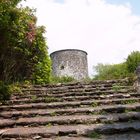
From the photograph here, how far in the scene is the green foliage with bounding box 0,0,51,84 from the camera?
37.4 feet

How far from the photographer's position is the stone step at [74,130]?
690 centimetres

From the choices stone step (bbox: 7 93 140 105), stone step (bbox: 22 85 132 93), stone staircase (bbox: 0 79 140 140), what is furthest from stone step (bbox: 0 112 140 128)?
stone step (bbox: 22 85 132 93)

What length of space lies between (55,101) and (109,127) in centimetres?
288

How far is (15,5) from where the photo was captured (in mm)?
11500

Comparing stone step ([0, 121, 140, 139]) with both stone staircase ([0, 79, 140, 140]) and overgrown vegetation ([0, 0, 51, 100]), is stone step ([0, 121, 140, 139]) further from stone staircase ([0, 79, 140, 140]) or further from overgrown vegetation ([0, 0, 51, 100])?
overgrown vegetation ([0, 0, 51, 100])

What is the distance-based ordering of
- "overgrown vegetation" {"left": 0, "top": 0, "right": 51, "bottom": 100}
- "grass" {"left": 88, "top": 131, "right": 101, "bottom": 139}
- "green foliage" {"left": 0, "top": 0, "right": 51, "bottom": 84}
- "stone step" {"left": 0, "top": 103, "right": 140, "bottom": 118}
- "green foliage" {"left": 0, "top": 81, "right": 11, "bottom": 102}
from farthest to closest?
"green foliage" {"left": 0, "top": 0, "right": 51, "bottom": 84}, "overgrown vegetation" {"left": 0, "top": 0, "right": 51, "bottom": 100}, "green foliage" {"left": 0, "top": 81, "right": 11, "bottom": 102}, "stone step" {"left": 0, "top": 103, "right": 140, "bottom": 118}, "grass" {"left": 88, "top": 131, "right": 101, "bottom": 139}

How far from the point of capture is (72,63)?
31.5 metres

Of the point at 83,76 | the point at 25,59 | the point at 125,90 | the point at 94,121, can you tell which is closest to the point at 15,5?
the point at 25,59

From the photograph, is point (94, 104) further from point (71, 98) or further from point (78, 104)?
point (71, 98)

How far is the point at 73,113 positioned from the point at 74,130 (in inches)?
50.0

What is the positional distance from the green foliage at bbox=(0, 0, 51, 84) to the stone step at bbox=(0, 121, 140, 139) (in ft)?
15.1

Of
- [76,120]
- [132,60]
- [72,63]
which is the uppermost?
[72,63]

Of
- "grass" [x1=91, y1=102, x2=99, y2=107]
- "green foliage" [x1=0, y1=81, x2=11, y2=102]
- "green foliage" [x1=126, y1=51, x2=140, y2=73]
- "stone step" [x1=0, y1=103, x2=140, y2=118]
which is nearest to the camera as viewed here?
"stone step" [x1=0, y1=103, x2=140, y2=118]

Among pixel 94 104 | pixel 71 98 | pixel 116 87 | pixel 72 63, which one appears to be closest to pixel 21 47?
pixel 116 87
